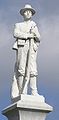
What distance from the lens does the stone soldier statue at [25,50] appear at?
16.2 metres

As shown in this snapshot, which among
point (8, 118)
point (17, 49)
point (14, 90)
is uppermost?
point (17, 49)

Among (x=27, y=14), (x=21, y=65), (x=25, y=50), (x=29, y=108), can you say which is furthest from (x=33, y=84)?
(x=27, y=14)

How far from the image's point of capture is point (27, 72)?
635 inches

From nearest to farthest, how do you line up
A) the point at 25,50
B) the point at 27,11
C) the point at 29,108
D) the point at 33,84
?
the point at 29,108 < the point at 33,84 < the point at 25,50 < the point at 27,11

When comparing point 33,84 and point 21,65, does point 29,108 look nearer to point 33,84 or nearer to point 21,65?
point 33,84

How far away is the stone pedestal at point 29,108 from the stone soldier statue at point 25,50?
1.33ft

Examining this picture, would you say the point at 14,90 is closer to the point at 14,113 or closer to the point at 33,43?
the point at 14,113

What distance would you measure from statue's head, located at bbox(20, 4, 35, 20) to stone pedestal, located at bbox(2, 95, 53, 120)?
3.39 metres

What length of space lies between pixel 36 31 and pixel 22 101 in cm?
306

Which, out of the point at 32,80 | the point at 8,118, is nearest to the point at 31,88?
the point at 32,80

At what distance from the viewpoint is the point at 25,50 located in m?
16.5

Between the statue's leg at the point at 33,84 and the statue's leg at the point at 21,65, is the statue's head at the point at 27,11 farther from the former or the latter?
the statue's leg at the point at 33,84

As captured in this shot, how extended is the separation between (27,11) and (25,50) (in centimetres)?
163

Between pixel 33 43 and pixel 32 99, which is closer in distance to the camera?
pixel 32 99
